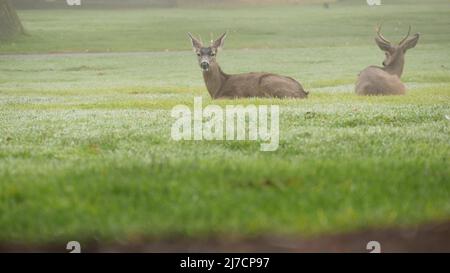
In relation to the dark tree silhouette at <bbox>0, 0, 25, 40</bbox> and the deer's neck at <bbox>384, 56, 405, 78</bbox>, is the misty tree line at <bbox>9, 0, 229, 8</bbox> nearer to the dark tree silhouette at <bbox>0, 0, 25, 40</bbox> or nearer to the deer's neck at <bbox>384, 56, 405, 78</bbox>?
the dark tree silhouette at <bbox>0, 0, 25, 40</bbox>

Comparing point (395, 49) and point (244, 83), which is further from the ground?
point (395, 49)

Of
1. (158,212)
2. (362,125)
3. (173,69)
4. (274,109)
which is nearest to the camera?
(158,212)

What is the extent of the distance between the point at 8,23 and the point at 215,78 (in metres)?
27.1

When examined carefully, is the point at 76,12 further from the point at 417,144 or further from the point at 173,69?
the point at 417,144

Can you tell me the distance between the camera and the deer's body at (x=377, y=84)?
1919cm

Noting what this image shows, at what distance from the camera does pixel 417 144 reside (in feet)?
34.7

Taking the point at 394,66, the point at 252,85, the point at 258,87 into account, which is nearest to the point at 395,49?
the point at 394,66

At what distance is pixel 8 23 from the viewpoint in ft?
140

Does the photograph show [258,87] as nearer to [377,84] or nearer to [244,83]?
[244,83]

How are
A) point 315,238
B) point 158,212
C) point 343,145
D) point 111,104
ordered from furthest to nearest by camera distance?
1. point 111,104
2. point 343,145
3. point 158,212
4. point 315,238

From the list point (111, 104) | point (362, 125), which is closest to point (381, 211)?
point (362, 125)

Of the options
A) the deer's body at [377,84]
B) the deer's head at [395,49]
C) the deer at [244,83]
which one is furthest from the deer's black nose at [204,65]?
the deer's head at [395,49]

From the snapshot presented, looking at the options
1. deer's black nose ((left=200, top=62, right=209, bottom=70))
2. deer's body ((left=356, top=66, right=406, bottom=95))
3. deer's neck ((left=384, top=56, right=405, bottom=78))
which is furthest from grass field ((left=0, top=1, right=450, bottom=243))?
deer's neck ((left=384, top=56, right=405, bottom=78))

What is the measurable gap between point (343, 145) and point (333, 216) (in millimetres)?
3804
